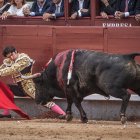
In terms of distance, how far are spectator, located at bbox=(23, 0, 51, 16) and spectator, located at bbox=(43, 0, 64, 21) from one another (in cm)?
15

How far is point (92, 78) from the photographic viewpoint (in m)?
12.2

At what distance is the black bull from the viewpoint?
466 inches

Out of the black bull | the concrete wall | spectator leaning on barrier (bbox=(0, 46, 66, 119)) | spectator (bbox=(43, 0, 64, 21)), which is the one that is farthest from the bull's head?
spectator (bbox=(43, 0, 64, 21))

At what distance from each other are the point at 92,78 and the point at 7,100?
6.08 ft

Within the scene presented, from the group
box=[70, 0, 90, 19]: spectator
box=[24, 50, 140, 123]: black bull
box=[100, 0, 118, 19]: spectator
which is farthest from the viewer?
box=[70, 0, 90, 19]: spectator

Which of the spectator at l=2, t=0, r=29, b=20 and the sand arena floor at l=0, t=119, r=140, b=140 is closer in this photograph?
the sand arena floor at l=0, t=119, r=140, b=140

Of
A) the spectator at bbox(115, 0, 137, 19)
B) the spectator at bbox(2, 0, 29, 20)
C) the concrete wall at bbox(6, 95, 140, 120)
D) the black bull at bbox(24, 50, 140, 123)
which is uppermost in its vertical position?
the spectator at bbox(115, 0, 137, 19)

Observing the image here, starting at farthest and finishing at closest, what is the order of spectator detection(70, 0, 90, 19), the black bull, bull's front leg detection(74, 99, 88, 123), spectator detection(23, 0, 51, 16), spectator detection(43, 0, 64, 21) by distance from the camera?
1. spectator detection(23, 0, 51, 16)
2. spectator detection(43, 0, 64, 21)
3. spectator detection(70, 0, 90, 19)
4. bull's front leg detection(74, 99, 88, 123)
5. the black bull

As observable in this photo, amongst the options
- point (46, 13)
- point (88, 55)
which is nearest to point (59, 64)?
point (88, 55)

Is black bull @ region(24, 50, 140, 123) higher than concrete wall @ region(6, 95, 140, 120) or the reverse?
higher

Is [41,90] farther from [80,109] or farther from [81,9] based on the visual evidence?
[81,9]

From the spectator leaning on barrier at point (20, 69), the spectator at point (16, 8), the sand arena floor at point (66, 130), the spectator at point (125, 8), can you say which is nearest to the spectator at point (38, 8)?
the spectator at point (16, 8)

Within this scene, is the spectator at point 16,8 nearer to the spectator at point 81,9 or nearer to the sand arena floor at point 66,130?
the spectator at point 81,9

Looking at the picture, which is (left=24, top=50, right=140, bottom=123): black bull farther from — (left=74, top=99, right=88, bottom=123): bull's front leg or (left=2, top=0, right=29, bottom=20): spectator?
(left=2, top=0, right=29, bottom=20): spectator
